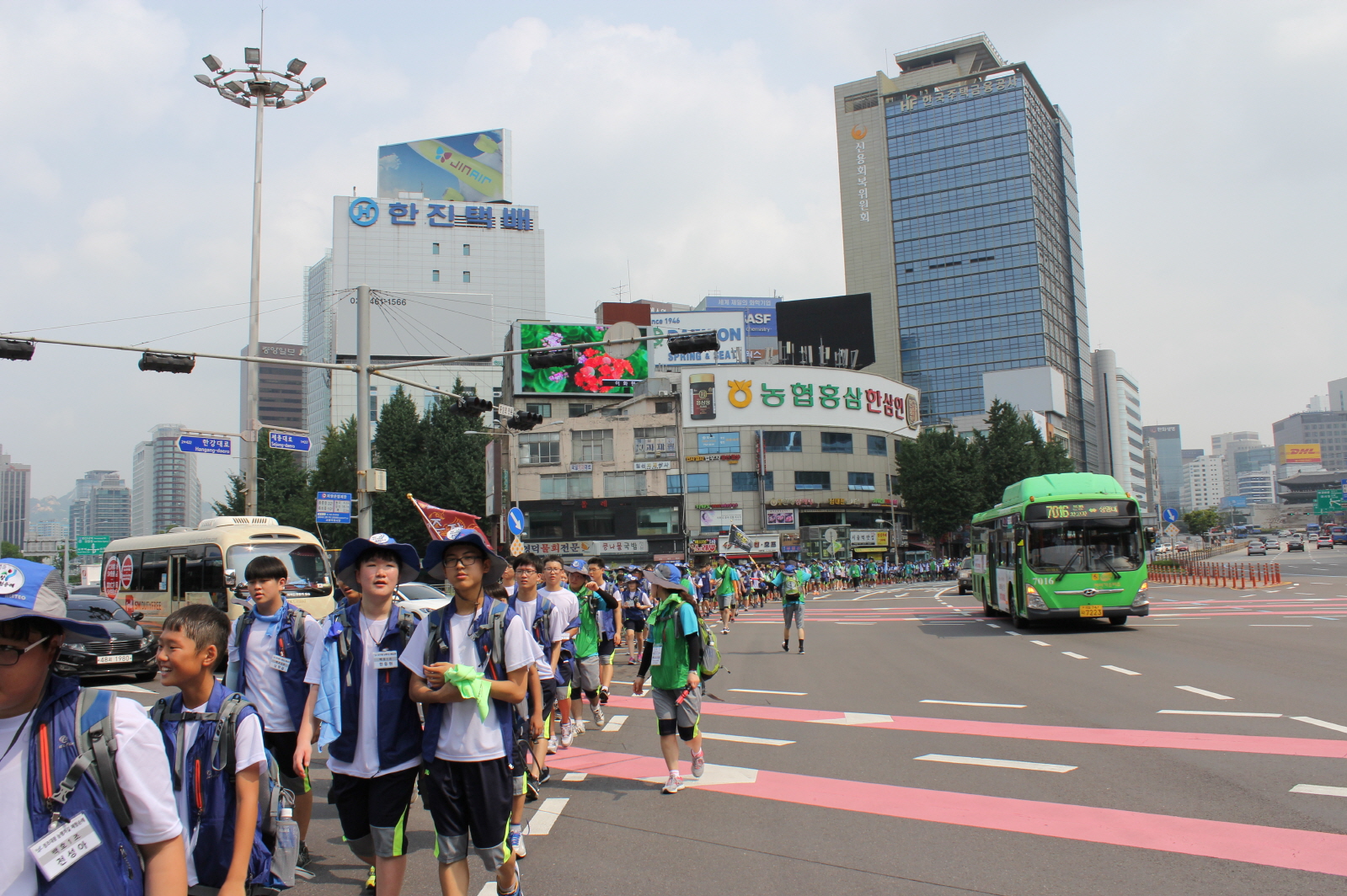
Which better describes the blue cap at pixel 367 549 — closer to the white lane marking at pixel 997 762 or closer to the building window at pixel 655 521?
the white lane marking at pixel 997 762

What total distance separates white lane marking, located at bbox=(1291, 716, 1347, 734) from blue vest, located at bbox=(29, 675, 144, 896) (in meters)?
9.30

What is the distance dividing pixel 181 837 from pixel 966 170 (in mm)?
128457

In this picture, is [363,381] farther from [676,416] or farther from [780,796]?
[676,416]

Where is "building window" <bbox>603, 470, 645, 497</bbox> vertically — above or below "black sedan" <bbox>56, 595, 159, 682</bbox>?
above

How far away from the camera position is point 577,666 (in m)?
9.15

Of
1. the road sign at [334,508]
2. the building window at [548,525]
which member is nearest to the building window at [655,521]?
the building window at [548,525]

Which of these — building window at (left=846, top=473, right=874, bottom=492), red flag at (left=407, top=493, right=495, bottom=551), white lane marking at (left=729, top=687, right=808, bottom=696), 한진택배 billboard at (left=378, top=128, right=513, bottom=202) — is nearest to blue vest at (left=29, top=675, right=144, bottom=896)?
white lane marking at (left=729, top=687, right=808, bottom=696)

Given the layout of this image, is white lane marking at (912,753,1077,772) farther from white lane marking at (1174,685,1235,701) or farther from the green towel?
the green towel

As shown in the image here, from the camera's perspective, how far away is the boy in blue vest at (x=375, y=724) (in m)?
4.09

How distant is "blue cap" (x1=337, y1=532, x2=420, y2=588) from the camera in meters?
4.42

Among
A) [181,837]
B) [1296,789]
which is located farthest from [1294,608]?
[181,837]

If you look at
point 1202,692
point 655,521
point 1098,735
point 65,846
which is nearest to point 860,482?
point 655,521

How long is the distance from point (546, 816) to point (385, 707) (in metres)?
2.65

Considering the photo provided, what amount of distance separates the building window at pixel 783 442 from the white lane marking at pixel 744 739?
185 feet
